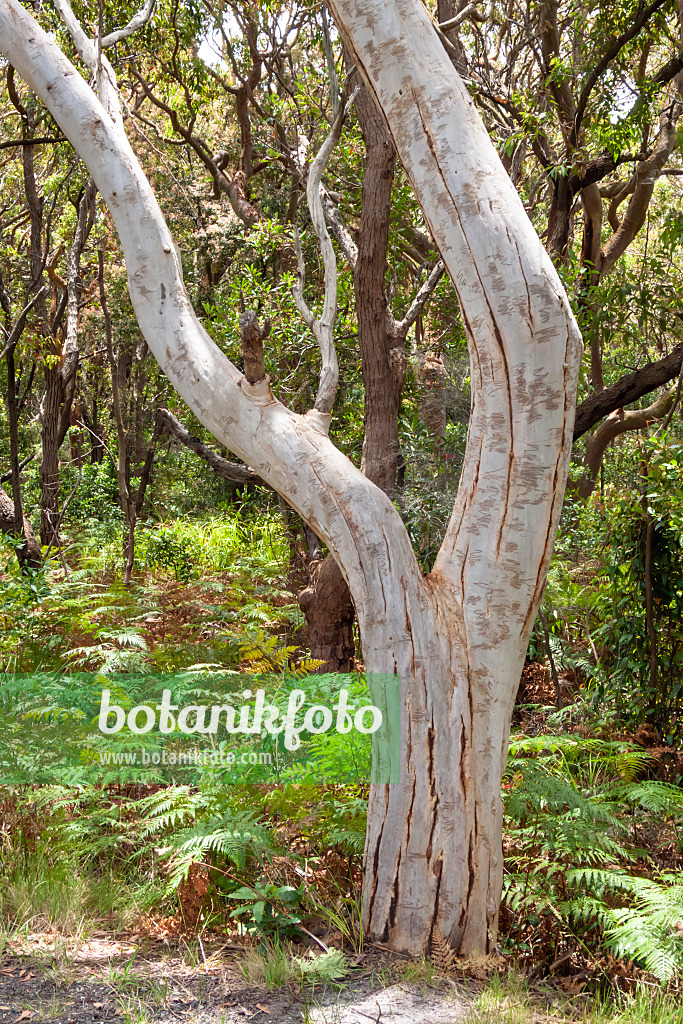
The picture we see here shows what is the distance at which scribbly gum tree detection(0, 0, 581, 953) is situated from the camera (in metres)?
2.82

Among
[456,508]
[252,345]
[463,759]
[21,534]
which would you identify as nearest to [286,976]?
[463,759]

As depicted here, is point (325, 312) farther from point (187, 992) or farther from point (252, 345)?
point (187, 992)

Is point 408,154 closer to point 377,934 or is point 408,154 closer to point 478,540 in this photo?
point 478,540

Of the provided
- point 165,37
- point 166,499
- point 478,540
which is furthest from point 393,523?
point 166,499

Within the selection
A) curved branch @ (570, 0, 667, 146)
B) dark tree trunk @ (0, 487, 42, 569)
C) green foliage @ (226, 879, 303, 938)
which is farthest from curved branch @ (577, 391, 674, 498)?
green foliage @ (226, 879, 303, 938)

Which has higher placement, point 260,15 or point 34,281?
point 260,15

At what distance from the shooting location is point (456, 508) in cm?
312

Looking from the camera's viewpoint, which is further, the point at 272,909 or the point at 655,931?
the point at 272,909

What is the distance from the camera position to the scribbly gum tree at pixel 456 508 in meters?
2.82

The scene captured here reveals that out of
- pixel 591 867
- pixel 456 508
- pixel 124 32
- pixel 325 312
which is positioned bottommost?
pixel 591 867

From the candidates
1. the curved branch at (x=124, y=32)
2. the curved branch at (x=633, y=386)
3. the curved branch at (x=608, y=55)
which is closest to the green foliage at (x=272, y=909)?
the curved branch at (x=124, y=32)

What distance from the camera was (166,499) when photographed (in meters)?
16.2

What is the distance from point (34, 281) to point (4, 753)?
674 cm

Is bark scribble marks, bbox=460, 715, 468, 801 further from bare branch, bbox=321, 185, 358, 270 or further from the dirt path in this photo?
bare branch, bbox=321, 185, 358, 270
